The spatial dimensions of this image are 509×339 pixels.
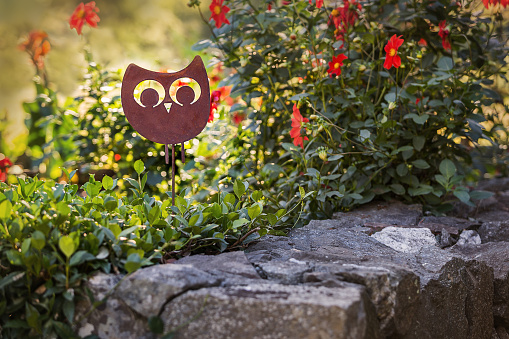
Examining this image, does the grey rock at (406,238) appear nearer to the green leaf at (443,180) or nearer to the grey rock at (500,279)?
the grey rock at (500,279)

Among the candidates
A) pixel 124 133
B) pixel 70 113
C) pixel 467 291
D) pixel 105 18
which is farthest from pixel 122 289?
pixel 105 18

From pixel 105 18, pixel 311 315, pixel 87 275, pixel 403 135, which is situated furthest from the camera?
pixel 105 18

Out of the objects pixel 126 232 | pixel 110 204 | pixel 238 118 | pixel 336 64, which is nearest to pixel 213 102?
pixel 336 64

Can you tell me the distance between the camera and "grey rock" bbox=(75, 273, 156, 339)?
929mm

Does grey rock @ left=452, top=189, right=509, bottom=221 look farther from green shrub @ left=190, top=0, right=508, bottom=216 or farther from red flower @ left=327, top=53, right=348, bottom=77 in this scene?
red flower @ left=327, top=53, right=348, bottom=77

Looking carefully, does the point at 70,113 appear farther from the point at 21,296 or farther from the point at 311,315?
the point at 311,315

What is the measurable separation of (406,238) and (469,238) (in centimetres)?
29

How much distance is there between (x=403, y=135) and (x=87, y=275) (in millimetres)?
1310

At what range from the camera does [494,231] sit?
5.60ft

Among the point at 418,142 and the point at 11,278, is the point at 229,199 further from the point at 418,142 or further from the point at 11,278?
the point at 418,142

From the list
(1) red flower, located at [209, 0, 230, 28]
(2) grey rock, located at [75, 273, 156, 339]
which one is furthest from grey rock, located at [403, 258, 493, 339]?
(1) red flower, located at [209, 0, 230, 28]

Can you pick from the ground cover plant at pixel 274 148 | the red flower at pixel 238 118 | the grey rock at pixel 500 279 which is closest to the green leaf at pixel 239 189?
the ground cover plant at pixel 274 148

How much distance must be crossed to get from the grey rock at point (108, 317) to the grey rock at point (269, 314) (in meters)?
0.07

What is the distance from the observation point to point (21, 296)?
0.99m
